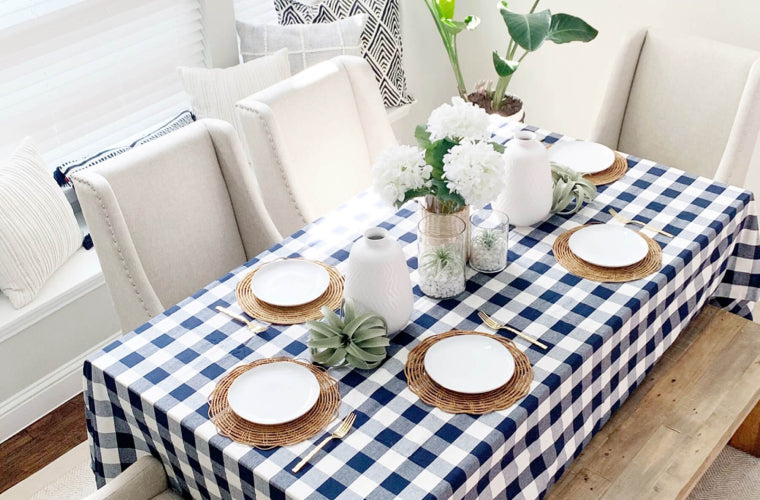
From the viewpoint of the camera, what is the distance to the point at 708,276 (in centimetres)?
204

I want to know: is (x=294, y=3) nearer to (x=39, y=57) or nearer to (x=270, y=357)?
(x=39, y=57)

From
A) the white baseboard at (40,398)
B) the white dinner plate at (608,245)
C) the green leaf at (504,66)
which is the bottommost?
the white baseboard at (40,398)

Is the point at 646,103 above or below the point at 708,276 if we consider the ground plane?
above

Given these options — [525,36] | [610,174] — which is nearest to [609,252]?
[610,174]

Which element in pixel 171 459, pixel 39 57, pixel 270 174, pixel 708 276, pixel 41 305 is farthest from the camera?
pixel 39 57

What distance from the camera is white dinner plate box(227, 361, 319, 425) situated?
4.90ft

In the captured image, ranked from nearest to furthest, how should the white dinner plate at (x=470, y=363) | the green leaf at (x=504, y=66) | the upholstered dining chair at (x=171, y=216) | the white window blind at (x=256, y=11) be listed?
the white dinner plate at (x=470, y=363)
the upholstered dining chair at (x=171, y=216)
the green leaf at (x=504, y=66)
the white window blind at (x=256, y=11)

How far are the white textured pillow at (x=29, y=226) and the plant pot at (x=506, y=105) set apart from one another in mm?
1491

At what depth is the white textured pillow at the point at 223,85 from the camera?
3.04 m

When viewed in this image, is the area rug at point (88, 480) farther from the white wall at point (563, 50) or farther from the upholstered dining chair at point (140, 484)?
the white wall at point (563, 50)

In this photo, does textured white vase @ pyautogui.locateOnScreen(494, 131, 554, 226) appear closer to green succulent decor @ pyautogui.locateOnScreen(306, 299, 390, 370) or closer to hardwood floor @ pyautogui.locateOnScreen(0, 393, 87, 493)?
green succulent decor @ pyautogui.locateOnScreen(306, 299, 390, 370)

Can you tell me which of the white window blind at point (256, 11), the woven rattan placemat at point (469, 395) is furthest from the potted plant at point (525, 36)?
the woven rattan placemat at point (469, 395)

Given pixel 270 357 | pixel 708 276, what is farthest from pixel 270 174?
pixel 708 276

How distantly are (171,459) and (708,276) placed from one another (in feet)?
4.30
